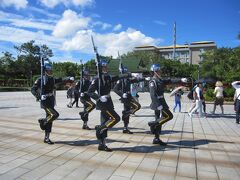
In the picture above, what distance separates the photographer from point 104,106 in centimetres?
719

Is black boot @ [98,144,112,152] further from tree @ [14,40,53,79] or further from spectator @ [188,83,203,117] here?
tree @ [14,40,53,79]

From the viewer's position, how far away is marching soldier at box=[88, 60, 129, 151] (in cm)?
710

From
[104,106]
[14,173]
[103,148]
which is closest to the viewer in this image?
[14,173]

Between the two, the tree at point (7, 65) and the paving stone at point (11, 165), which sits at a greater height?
the tree at point (7, 65)

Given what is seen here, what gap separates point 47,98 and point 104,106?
1.81 metres

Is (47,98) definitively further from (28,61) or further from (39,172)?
(28,61)

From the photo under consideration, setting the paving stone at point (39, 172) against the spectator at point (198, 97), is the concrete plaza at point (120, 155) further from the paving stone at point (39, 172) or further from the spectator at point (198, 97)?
the spectator at point (198, 97)

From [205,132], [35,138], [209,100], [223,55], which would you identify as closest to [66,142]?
[35,138]

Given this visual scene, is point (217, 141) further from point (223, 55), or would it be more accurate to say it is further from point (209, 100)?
point (223, 55)

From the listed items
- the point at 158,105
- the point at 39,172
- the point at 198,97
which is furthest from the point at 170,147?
the point at 198,97

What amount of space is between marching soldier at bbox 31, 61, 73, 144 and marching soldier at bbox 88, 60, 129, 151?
1.37 metres

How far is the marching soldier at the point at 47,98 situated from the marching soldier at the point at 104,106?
4.48 feet

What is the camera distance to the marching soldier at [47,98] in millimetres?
7773

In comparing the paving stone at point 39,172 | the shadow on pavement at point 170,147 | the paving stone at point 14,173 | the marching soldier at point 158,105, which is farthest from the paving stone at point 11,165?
the marching soldier at point 158,105
